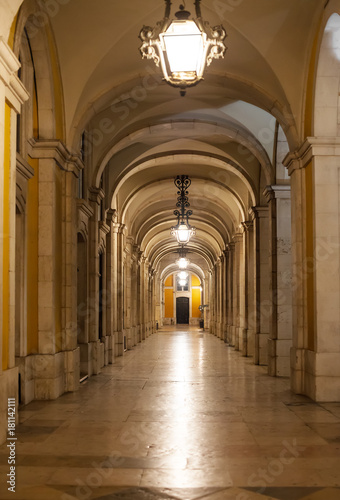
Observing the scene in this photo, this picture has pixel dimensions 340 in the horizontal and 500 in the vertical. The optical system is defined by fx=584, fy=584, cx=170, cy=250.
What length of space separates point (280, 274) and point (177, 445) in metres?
7.16

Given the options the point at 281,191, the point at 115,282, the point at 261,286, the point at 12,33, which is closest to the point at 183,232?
the point at 115,282

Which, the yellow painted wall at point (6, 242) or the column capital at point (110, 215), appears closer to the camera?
the yellow painted wall at point (6, 242)

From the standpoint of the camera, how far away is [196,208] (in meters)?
25.1

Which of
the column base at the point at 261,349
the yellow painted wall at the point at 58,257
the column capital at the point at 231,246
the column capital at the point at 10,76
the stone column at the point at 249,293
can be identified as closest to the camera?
the column capital at the point at 10,76

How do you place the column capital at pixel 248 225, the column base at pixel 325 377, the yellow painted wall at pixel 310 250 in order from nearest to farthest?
the column base at pixel 325 377, the yellow painted wall at pixel 310 250, the column capital at pixel 248 225

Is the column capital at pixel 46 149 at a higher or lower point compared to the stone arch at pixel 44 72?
lower

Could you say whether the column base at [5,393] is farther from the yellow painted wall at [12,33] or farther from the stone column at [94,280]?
the stone column at [94,280]

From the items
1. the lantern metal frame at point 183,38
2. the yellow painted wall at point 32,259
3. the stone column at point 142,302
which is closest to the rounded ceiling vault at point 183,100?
the yellow painted wall at point 32,259

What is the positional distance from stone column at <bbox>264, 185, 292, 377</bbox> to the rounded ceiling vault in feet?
1.80

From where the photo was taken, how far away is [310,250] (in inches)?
368

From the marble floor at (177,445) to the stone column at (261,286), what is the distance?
421cm

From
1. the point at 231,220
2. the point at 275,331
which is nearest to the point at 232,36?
the point at 275,331

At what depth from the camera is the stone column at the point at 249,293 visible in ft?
55.8

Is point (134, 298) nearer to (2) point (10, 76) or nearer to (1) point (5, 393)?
(1) point (5, 393)
